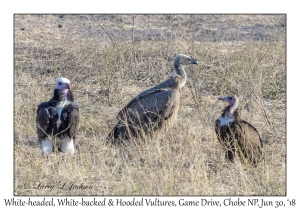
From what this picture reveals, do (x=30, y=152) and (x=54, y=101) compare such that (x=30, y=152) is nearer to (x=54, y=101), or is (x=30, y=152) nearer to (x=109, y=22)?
(x=54, y=101)

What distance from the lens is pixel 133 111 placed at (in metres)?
8.42

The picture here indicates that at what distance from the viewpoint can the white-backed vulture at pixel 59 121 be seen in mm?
7551

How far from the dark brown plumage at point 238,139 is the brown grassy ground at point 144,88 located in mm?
159

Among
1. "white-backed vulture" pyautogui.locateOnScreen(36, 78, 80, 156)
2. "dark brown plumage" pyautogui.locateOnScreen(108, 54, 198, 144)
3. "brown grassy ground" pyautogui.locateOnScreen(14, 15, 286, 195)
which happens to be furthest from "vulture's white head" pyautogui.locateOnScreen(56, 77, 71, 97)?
"dark brown plumage" pyautogui.locateOnScreen(108, 54, 198, 144)

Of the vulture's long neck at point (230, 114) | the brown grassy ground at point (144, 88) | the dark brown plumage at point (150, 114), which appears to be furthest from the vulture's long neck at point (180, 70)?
the vulture's long neck at point (230, 114)

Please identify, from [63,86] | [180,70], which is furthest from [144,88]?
[63,86]

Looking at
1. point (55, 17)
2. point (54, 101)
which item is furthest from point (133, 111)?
point (55, 17)

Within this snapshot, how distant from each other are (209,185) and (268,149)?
165 centimetres

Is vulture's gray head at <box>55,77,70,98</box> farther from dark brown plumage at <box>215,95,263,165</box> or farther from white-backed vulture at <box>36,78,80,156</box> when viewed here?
dark brown plumage at <box>215,95,263,165</box>

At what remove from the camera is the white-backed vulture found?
755 cm

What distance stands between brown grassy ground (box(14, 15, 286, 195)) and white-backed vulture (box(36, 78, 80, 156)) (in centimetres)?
17

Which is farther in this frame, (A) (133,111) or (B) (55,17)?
(B) (55,17)
